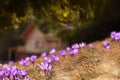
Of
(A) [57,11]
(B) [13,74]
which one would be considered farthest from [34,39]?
(B) [13,74]

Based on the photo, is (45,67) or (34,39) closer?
(45,67)

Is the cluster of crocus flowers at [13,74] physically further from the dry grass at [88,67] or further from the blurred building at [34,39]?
the blurred building at [34,39]

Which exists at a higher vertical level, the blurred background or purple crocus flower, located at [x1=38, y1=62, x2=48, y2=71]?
the blurred background

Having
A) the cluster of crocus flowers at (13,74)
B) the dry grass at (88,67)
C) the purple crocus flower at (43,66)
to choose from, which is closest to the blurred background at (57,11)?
the dry grass at (88,67)

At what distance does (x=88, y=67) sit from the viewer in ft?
20.9

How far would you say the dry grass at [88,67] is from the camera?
6.18m

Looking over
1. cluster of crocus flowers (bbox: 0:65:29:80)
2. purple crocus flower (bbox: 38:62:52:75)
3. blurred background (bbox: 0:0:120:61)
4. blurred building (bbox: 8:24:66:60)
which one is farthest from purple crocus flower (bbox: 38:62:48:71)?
blurred building (bbox: 8:24:66:60)

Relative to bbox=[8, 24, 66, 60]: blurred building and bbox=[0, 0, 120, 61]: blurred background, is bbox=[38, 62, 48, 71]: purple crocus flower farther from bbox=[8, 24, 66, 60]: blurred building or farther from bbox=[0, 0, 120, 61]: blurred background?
bbox=[8, 24, 66, 60]: blurred building

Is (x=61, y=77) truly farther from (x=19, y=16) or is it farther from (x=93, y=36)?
(x=93, y=36)

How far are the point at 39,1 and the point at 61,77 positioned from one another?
4.00 meters

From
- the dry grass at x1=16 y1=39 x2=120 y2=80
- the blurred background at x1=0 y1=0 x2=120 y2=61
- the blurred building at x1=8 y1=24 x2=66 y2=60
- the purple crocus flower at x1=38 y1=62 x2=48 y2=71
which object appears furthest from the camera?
the blurred building at x1=8 y1=24 x2=66 y2=60

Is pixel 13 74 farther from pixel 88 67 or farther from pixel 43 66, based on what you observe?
pixel 88 67

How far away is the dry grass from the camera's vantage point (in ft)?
20.3

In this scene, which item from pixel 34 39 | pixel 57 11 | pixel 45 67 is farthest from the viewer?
pixel 34 39
